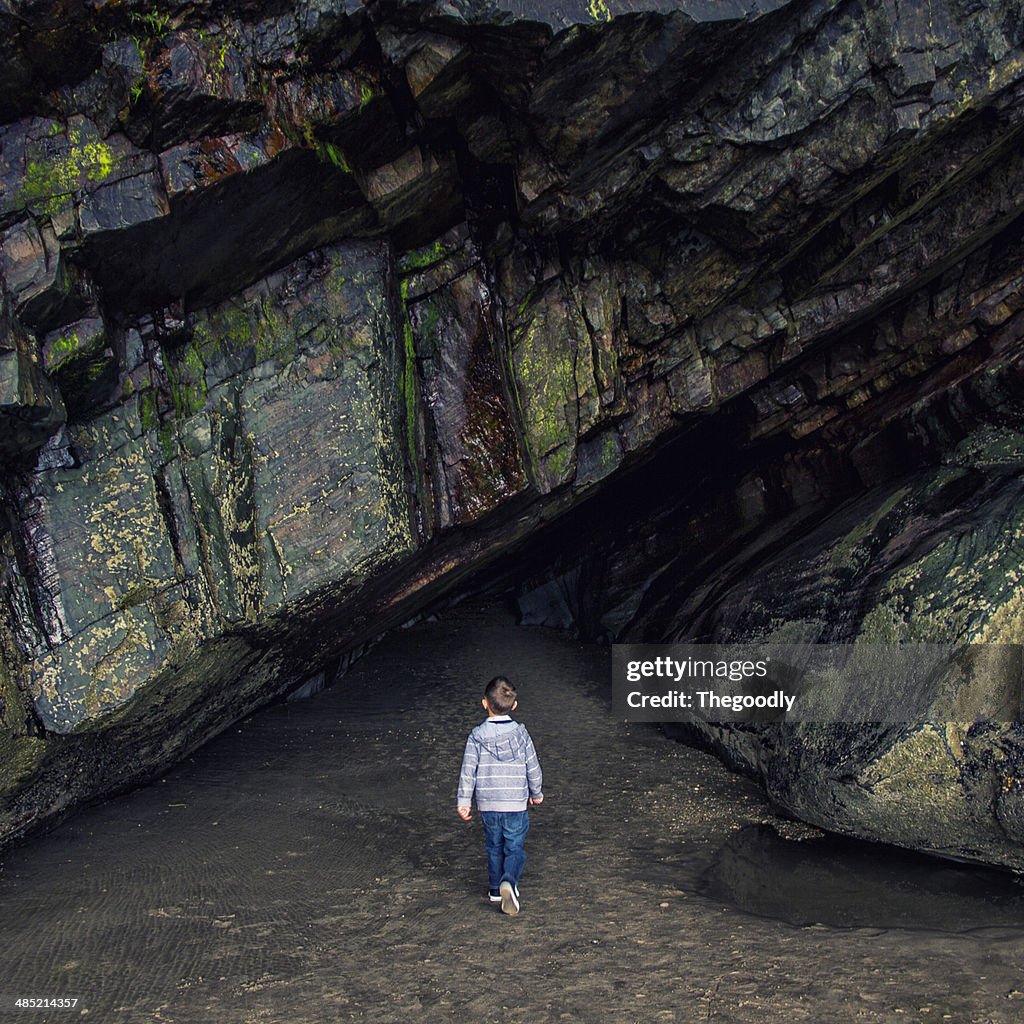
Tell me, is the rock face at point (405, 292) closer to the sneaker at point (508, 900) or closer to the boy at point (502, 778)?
the boy at point (502, 778)

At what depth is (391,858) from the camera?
7.56 m

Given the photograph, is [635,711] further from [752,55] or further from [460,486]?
[752,55]

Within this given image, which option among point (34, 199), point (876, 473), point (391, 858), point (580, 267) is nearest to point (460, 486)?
point (580, 267)

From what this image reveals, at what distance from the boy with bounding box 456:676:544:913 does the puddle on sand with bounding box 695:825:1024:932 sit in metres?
1.46

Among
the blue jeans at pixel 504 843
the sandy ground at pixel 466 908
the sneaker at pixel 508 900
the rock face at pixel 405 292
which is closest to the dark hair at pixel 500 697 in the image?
the blue jeans at pixel 504 843

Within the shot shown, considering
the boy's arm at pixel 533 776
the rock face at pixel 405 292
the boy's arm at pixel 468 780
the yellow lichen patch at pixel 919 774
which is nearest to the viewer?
the boy's arm at pixel 468 780

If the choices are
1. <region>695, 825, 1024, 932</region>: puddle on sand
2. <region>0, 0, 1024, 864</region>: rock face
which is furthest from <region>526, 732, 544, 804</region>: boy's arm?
<region>0, 0, 1024, 864</region>: rock face

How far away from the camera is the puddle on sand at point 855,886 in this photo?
6316 mm

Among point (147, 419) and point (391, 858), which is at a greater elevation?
point (147, 419)

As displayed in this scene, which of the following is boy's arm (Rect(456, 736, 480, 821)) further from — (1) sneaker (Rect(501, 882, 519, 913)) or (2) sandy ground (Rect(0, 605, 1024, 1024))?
(2) sandy ground (Rect(0, 605, 1024, 1024))

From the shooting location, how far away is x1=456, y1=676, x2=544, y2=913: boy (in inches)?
247

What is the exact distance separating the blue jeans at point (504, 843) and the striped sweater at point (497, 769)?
0.25ft

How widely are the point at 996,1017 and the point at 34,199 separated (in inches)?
308

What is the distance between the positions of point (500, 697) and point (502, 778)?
51 centimetres
